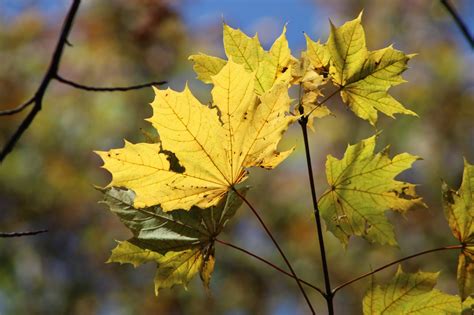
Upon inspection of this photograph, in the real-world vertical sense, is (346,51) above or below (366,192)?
above

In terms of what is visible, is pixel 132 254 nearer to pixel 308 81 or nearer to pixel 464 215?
pixel 308 81

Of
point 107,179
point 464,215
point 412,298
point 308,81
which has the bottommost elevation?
point 412,298

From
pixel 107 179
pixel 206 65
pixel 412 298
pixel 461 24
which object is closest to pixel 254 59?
pixel 206 65

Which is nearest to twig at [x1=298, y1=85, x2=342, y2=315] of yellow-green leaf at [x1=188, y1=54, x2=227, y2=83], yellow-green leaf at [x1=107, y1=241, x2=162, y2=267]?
yellow-green leaf at [x1=188, y1=54, x2=227, y2=83]

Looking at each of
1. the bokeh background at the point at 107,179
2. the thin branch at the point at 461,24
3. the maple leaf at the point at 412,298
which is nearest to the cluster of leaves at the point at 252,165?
the maple leaf at the point at 412,298

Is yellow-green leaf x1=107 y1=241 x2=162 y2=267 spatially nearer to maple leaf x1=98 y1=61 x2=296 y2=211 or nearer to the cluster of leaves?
the cluster of leaves

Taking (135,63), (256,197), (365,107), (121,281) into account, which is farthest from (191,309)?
(365,107)

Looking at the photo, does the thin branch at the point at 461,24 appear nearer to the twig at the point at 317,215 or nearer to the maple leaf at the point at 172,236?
the twig at the point at 317,215
